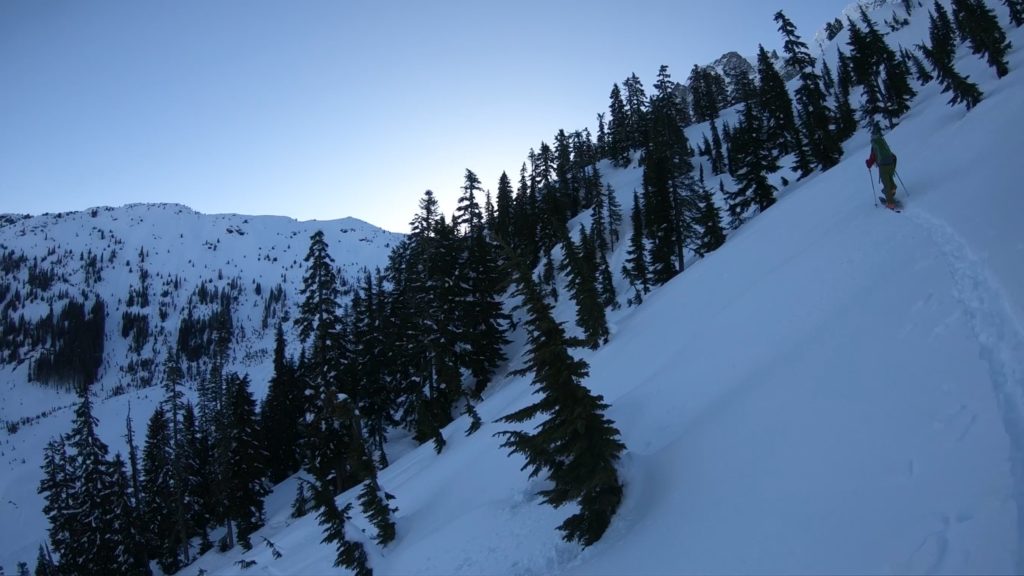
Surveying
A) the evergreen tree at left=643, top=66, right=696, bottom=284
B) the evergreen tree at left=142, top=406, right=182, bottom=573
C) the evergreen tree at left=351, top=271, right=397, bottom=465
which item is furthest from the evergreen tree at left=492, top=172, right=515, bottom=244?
the evergreen tree at left=142, top=406, right=182, bottom=573

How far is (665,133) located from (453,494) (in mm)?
65560

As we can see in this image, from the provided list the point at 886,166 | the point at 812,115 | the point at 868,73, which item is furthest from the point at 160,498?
the point at 868,73

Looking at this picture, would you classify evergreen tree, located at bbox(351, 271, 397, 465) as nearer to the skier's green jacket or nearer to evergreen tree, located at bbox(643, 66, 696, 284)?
evergreen tree, located at bbox(643, 66, 696, 284)

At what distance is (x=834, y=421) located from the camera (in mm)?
6613

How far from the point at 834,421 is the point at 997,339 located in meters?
2.20

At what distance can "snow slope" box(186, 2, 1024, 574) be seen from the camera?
4.76 meters

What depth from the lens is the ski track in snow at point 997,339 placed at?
4.32 m

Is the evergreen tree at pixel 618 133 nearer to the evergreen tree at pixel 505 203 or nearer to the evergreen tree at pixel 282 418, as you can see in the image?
the evergreen tree at pixel 505 203

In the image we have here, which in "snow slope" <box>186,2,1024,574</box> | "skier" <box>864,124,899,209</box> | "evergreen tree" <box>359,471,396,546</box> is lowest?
"evergreen tree" <box>359,471,396,546</box>

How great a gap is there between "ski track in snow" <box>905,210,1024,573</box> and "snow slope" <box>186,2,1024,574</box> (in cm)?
3

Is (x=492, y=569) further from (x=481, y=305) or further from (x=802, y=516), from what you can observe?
(x=481, y=305)

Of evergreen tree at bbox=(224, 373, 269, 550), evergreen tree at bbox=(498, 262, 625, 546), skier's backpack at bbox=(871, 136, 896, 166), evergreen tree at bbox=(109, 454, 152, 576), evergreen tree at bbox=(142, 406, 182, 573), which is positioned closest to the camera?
evergreen tree at bbox=(498, 262, 625, 546)

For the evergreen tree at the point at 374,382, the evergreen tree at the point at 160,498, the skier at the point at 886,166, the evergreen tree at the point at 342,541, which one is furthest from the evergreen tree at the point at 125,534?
the skier at the point at 886,166

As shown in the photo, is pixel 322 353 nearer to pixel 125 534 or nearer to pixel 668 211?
pixel 125 534
